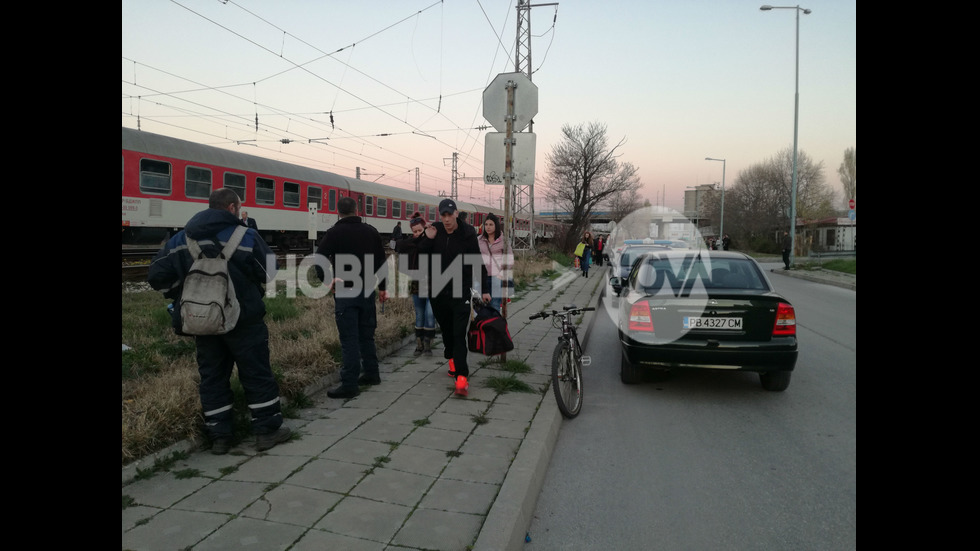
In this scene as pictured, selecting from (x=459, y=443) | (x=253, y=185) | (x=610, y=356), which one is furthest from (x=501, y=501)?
(x=253, y=185)

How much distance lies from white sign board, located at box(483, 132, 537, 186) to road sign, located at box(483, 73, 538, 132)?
0.14 m

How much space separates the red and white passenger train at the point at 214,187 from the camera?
1345 centimetres

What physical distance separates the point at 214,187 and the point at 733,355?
1452 centimetres

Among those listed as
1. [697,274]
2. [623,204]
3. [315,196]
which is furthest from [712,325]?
[623,204]

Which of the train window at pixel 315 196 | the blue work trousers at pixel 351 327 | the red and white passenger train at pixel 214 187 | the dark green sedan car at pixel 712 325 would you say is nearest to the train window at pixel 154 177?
the red and white passenger train at pixel 214 187

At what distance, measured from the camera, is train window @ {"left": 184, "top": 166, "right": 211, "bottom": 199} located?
1463 cm

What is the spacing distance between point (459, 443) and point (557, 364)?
114 cm

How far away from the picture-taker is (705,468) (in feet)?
12.5

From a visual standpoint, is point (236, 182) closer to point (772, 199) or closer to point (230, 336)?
point (230, 336)

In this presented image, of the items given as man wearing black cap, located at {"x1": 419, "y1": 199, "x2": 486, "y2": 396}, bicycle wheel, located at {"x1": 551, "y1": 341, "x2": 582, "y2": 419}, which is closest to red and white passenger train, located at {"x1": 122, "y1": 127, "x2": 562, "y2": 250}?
man wearing black cap, located at {"x1": 419, "y1": 199, "x2": 486, "y2": 396}

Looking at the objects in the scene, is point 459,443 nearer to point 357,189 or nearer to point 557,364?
point 557,364

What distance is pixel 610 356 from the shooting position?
25.1 feet

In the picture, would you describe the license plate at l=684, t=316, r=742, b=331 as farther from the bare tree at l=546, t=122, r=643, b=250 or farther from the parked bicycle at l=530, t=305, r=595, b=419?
the bare tree at l=546, t=122, r=643, b=250
